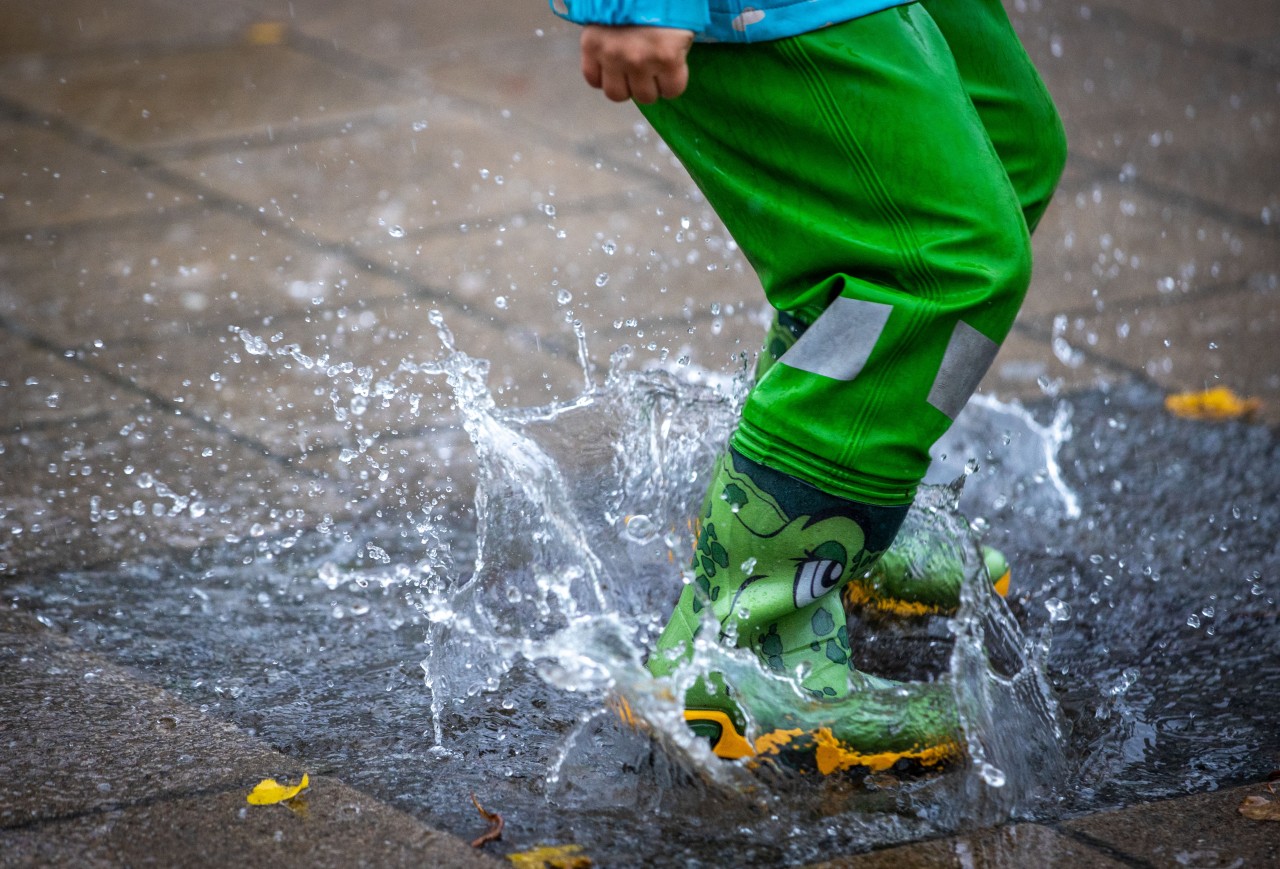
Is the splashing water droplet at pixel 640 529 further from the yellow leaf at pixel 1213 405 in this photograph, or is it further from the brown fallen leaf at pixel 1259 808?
the yellow leaf at pixel 1213 405

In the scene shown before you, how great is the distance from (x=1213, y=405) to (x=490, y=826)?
219 centimetres

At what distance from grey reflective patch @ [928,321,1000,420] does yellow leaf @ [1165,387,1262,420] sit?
64.1 inches

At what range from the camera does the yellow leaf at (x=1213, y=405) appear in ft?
11.3

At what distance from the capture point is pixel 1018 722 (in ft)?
7.19

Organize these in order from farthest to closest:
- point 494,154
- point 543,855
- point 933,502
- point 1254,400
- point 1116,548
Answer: point 494,154, point 1254,400, point 1116,548, point 933,502, point 543,855

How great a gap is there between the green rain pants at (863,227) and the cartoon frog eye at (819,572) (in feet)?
0.31

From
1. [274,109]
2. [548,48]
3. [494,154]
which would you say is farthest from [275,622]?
[548,48]

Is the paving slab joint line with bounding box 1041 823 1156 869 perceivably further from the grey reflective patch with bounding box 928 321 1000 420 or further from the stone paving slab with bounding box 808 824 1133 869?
the grey reflective patch with bounding box 928 321 1000 420

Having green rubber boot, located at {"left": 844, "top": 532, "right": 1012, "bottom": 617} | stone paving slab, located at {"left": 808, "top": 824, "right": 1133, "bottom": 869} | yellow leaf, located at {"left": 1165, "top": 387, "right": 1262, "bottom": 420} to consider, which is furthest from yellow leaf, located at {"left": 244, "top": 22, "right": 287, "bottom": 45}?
stone paving slab, located at {"left": 808, "top": 824, "right": 1133, "bottom": 869}

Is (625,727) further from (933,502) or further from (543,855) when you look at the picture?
(933,502)

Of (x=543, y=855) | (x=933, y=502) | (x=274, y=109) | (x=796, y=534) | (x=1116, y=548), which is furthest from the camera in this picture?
(x=274, y=109)

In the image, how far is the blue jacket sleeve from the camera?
5.89 feet

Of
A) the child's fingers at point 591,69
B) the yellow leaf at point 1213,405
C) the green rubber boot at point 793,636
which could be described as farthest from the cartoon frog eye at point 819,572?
the yellow leaf at point 1213,405

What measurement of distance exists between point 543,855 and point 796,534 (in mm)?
542
